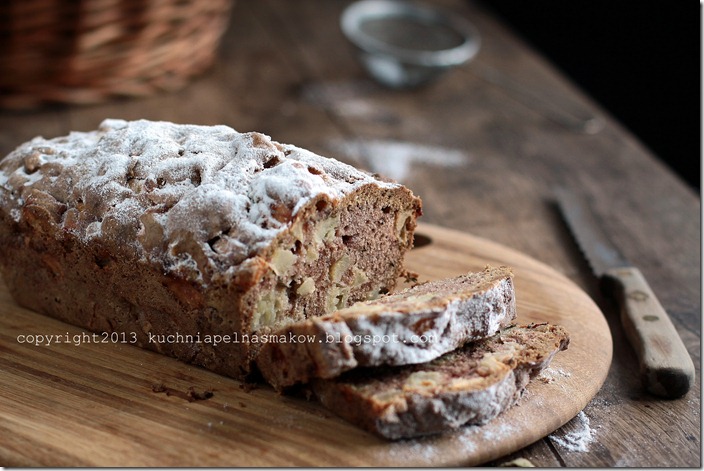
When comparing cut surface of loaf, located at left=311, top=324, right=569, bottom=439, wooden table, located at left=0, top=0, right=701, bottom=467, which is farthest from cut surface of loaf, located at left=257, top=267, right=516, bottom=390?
wooden table, located at left=0, top=0, right=701, bottom=467

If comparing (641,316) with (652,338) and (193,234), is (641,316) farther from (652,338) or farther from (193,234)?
(193,234)

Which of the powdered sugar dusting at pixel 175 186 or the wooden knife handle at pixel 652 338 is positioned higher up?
the powdered sugar dusting at pixel 175 186

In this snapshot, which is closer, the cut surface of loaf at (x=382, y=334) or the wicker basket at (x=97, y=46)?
the cut surface of loaf at (x=382, y=334)

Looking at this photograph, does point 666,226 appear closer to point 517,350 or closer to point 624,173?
point 624,173

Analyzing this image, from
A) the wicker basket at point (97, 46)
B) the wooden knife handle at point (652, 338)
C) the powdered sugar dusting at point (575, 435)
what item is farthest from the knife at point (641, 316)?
the wicker basket at point (97, 46)

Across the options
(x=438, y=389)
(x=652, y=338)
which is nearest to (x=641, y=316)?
(x=652, y=338)

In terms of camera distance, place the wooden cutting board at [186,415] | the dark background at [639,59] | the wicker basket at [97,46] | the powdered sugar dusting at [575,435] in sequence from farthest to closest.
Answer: the dark background at [639,59]
the wicker basket at [97,46]
the powdered sugar dusting at [575,435]
the wooden cutting board at [186,415]

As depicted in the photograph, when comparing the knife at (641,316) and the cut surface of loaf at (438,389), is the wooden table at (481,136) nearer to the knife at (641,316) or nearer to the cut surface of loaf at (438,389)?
the knife at (641,316)
